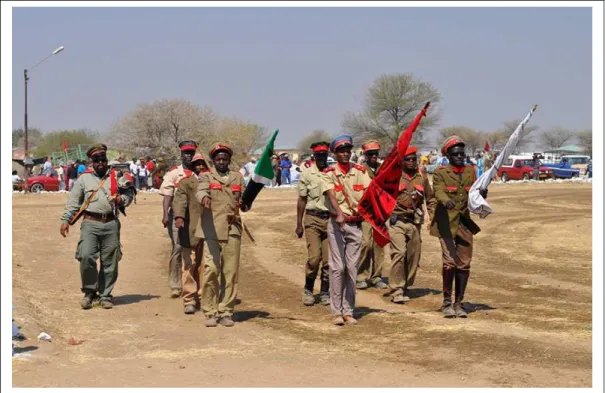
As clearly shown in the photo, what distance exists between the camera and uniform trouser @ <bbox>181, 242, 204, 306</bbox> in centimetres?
1209

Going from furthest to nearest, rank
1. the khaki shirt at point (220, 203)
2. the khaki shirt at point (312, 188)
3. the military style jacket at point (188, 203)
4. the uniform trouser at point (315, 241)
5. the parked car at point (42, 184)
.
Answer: the parked car at point (42, 184)
the uniform trouser at point (315, 241)
the khaki shirt at point (312, 188)
the military style jacket at point (188, 203)
the khaki shirt at point (220, 203)

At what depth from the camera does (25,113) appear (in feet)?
146

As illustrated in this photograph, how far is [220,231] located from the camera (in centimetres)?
1086

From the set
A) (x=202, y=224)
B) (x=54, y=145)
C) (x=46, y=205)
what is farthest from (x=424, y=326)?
(x=54, y=145)

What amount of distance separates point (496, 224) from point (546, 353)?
51.0ft

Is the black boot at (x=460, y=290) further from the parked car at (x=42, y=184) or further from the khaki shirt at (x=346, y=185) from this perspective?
the parked car at (x=42, y=184)

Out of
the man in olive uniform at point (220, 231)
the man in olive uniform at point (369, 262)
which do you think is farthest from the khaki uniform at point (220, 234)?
the man in olive uniform at point (369, 262)

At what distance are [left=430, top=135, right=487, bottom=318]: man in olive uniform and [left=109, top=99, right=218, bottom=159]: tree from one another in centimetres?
5302

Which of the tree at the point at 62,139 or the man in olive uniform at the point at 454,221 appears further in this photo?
the tree at the point at 62,139

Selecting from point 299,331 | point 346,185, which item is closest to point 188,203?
point 346,185

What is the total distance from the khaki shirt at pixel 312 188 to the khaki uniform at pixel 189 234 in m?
1.30

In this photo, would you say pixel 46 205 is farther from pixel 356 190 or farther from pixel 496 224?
pixel 356 190

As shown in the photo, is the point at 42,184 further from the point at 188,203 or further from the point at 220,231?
the point at 220,231

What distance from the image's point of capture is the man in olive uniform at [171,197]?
12.5 metres
